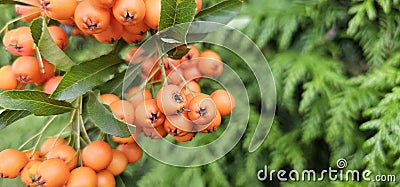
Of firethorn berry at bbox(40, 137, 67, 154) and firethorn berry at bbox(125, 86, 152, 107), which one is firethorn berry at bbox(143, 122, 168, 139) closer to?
firethorn berry at bbox(125, 86, 152, 107)

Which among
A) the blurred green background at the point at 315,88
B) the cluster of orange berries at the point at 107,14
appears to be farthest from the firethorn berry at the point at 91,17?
the blurred green background at the point at 315,88

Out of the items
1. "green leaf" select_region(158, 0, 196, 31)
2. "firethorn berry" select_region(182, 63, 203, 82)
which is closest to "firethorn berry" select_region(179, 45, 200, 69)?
"firethorn berry" select_region(182, 63, 203, 82)

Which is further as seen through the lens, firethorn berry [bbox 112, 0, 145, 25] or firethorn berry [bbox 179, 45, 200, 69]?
firethorn berry [bbox 179, 45, 200, 69]

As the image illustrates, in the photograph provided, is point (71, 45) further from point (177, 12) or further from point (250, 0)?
point (177, 12)

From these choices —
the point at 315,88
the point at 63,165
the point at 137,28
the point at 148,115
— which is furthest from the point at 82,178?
the point at 315,88

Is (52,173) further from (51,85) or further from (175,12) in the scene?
(175,12)
